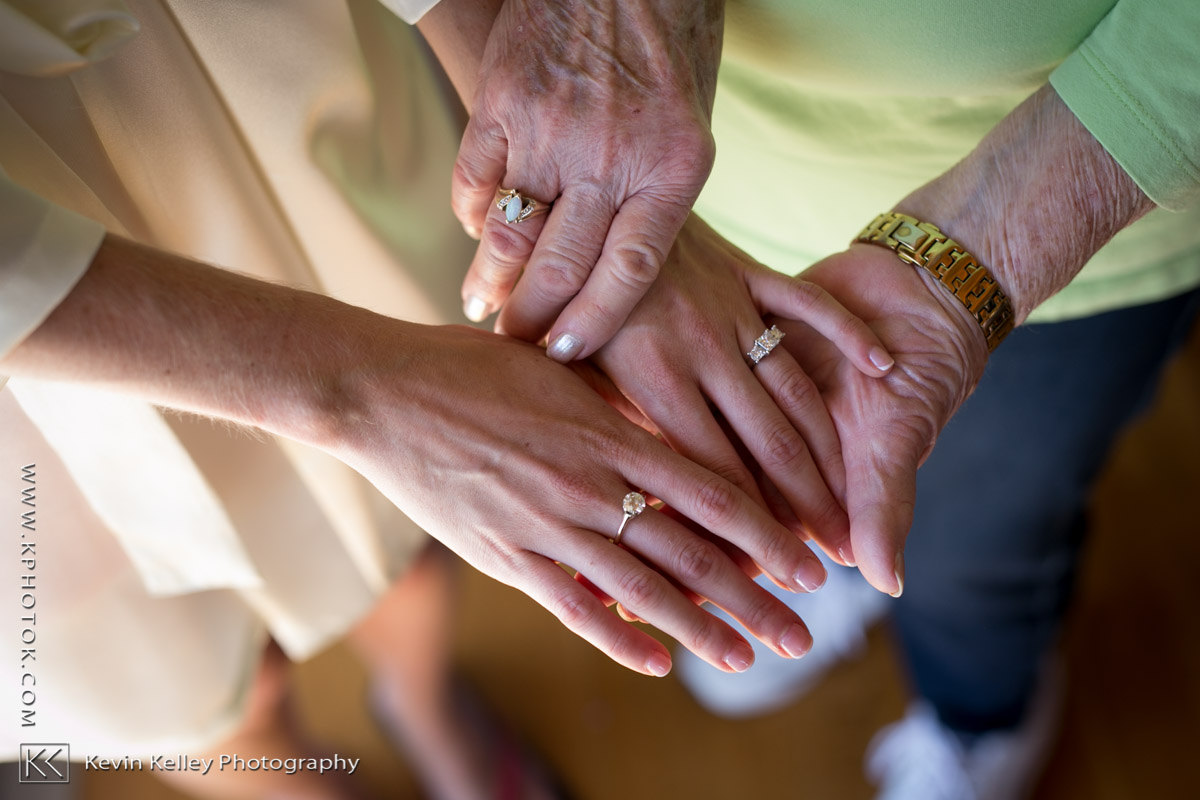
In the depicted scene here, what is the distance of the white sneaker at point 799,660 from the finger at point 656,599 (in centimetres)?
77

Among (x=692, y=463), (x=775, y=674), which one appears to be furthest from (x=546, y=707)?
(x=692, y=463)

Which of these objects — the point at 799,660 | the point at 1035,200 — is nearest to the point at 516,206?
the point at 1035,200

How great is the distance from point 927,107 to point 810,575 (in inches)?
18.5

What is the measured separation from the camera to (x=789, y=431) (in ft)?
2.70

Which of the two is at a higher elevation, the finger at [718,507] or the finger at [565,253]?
the finger at [565,253]

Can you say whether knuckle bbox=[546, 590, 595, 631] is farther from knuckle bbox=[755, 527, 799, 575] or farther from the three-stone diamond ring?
the three-stone diamond ring

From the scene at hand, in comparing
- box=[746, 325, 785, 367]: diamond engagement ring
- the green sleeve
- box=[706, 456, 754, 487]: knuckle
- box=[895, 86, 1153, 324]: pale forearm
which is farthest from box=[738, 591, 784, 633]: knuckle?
the green sleeve

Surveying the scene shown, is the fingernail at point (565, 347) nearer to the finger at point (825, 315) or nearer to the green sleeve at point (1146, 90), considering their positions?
the finger at point (825, 315)

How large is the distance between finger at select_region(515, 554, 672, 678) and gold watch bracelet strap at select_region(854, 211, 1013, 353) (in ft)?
1.30

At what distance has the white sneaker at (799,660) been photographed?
5.08 ft

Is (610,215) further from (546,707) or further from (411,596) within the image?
(546,707)

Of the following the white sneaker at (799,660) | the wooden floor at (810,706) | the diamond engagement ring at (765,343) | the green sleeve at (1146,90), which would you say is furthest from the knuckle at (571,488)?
the wooden floor at (810,706)

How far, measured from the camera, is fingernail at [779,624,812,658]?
30.2 inches

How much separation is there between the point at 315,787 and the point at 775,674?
781 mm
